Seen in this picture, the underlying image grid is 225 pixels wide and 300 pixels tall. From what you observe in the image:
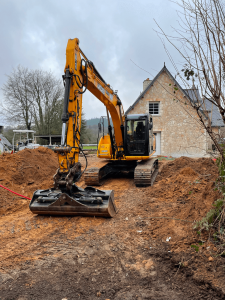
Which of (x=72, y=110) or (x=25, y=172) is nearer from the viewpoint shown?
(x=72, y=110)

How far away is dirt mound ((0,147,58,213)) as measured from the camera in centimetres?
844

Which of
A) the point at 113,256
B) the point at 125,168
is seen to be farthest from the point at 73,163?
the point at 125,168

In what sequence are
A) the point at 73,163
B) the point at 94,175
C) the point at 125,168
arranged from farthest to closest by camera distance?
1. the point at 125,168
2. the point at 94,175
3. the point at 73,163

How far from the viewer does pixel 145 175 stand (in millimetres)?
8297

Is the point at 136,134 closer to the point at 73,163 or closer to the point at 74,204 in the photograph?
the point at 73,163

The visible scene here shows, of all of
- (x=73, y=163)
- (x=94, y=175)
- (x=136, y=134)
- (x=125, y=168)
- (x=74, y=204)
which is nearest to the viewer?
(x=74, y=204)

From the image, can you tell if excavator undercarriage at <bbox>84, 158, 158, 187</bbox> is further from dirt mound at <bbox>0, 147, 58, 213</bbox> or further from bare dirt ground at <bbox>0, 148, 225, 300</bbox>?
bare dirt ground at <bbox>0, 148, 225, 300</bbox>

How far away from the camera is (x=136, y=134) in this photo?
30.3 feet

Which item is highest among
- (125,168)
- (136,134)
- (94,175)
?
(136,134)

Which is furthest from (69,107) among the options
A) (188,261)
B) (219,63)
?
(188,261)

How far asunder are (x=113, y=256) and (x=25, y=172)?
6.68 metres

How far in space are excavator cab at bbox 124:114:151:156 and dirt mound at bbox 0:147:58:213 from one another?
3.21 metres

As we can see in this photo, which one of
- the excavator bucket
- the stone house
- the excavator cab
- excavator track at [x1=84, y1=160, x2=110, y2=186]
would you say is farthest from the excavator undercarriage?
the stone house

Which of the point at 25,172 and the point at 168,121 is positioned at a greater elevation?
the point at 168,121
